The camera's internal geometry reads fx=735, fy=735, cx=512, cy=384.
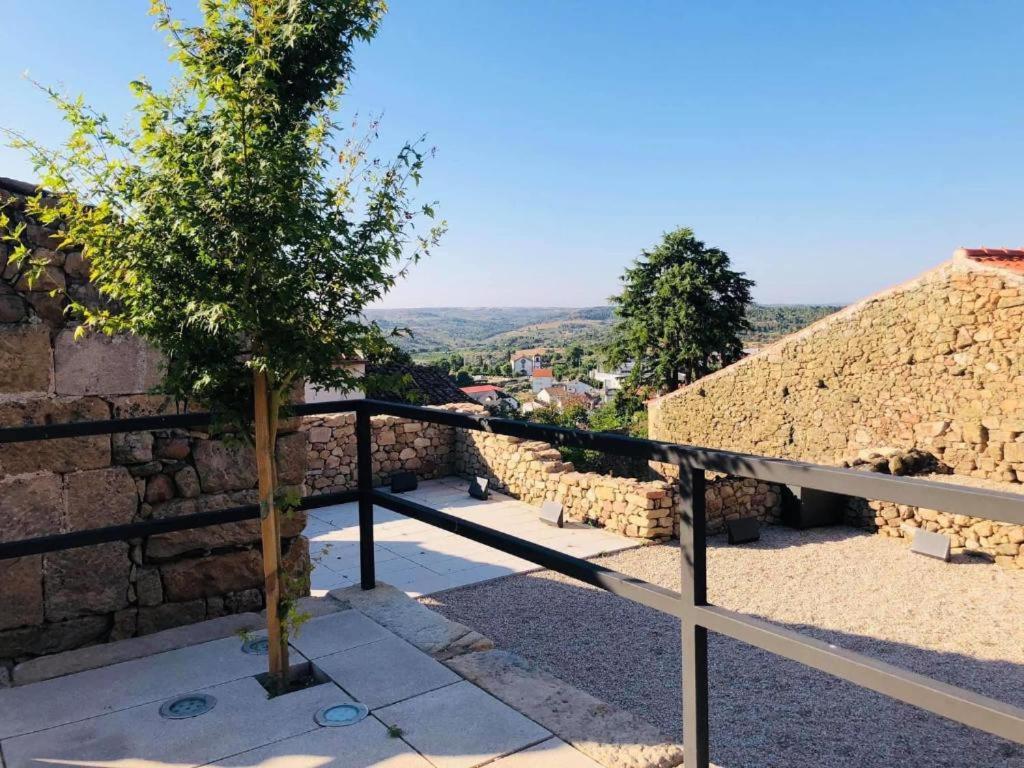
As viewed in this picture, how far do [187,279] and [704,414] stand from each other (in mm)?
14880

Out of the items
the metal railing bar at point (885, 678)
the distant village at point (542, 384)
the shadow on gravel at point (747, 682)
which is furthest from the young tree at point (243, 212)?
the distant village at point (542, 384)

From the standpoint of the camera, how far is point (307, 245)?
7.54 feet

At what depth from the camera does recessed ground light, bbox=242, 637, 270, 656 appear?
2719mm

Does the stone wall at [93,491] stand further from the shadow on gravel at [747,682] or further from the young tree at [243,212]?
the shadow on gravel at [747,682]

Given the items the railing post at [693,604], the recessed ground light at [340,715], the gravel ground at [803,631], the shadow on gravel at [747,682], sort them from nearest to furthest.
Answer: the railing post at [693,604] → the recessed ground light at [340,715] → the shadow on gravel at [747,682] → the gravel ground at [803,631]

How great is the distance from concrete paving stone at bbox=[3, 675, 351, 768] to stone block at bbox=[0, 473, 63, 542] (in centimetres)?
102

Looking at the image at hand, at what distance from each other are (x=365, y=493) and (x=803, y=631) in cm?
408

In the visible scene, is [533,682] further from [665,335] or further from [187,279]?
[665,335]

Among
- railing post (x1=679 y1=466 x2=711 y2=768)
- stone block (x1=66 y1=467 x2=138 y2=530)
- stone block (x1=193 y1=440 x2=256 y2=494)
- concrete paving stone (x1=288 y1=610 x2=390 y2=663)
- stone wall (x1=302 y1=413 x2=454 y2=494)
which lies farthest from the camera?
stone wall (x1=302 y1=413 x2=454 y2=494)

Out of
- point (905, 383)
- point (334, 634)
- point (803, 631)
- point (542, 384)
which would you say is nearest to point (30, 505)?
point (334, 634)

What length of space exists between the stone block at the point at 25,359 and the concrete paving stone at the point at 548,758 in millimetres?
2350

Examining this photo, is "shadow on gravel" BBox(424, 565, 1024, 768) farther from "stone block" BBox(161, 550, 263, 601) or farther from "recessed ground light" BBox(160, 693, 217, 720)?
"recessed ground light" BBox(160, 693, 217, 720)

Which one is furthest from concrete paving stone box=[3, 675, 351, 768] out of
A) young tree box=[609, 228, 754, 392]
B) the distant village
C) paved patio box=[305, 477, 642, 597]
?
the distant village

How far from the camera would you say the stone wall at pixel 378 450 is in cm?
1027
